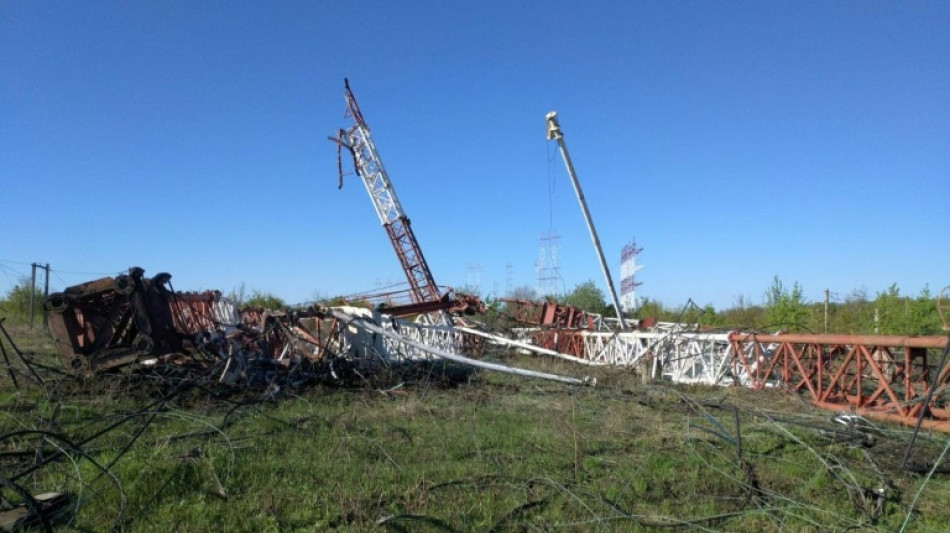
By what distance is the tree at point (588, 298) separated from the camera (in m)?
36.8

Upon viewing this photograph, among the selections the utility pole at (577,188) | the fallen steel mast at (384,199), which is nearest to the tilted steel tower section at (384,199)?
the fallen steel mast at (384,199)

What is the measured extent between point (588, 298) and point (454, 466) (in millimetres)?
32677

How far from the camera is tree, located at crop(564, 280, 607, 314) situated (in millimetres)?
36781

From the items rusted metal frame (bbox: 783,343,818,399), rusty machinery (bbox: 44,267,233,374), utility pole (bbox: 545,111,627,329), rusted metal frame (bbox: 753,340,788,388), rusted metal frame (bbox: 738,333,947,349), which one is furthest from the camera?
utility pole (bbox: 545,111,627,329)

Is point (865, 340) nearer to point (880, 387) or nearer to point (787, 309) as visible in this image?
point (880, 387)

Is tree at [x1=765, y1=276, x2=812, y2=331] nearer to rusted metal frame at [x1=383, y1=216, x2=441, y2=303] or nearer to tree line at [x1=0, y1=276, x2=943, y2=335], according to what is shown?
tree line at [x1=0, y1=276, x2=943, y2=335]

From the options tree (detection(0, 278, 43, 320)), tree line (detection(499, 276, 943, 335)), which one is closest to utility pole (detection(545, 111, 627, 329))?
tree line (detection(499, 276, 943, 335))

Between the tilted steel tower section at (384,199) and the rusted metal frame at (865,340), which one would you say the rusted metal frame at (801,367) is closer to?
the rusted metal frame at (865,340)

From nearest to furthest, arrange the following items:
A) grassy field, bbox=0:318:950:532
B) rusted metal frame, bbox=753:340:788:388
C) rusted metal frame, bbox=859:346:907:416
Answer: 1. grassy field, bbox=0:318:950:532
2. rusted metal frame, bbox=859:346:907:416
3. rusted metal frame, bbox=753:340:788:388

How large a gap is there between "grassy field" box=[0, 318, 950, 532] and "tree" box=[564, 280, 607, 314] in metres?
27.7

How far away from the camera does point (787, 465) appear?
19.6 ft

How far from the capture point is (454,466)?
5727 millimetres

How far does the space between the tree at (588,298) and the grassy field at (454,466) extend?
2767 centimetres

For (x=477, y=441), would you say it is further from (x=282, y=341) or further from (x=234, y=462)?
(x=282, y=341)
